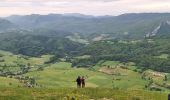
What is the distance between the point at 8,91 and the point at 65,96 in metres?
13.3

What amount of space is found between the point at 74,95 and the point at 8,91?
49.1 feet

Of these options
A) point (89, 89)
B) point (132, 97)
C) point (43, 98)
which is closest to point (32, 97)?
point (43, 98)

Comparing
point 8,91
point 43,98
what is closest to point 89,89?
point 43,98

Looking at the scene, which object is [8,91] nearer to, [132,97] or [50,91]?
[50,91]

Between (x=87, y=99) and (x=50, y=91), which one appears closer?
(x=87, y=99)

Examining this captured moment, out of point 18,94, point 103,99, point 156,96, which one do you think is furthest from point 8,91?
point 156,96

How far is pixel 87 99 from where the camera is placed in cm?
7375

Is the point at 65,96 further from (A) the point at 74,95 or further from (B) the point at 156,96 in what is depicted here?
(B) the point at 156,96

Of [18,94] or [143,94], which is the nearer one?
[18,94]

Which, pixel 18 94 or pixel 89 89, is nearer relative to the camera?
pixel 18 94

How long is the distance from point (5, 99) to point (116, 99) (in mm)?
22518

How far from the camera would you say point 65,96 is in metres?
74.9

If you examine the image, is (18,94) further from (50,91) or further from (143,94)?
(143,94)

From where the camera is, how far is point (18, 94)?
250 ft
